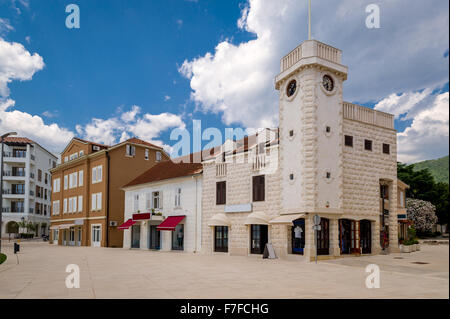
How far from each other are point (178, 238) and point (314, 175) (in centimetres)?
1509

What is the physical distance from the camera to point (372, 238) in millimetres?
26016

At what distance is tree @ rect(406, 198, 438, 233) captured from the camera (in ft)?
165

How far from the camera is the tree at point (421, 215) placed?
50188mm

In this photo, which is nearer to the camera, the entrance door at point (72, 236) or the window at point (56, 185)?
the entrance door at point (72, 236)

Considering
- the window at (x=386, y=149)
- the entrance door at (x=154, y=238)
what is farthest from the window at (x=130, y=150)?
the window at (x=386, y=149)

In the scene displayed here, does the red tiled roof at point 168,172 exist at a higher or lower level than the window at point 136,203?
higher

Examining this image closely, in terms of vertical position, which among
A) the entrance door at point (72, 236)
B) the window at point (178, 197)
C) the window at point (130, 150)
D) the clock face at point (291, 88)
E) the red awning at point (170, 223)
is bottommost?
the entrance door at point (72, 236)

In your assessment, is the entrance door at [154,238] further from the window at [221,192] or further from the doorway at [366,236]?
the doorway at [366,236]

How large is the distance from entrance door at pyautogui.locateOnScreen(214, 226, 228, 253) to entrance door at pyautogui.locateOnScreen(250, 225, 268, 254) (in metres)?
2.60

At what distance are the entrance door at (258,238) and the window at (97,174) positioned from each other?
881 inches

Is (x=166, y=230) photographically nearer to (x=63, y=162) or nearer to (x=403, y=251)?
(x=403, y=251)

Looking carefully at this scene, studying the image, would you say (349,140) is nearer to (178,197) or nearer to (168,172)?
(178,197)

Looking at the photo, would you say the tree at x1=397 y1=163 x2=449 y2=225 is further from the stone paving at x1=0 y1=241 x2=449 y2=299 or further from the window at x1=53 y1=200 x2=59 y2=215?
the window at x1=53 y1=200 x2=59 y2=215

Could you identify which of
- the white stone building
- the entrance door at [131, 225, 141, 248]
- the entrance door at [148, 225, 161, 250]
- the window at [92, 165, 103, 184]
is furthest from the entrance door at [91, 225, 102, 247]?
the entrance door at [148, 225, 161, 250]
